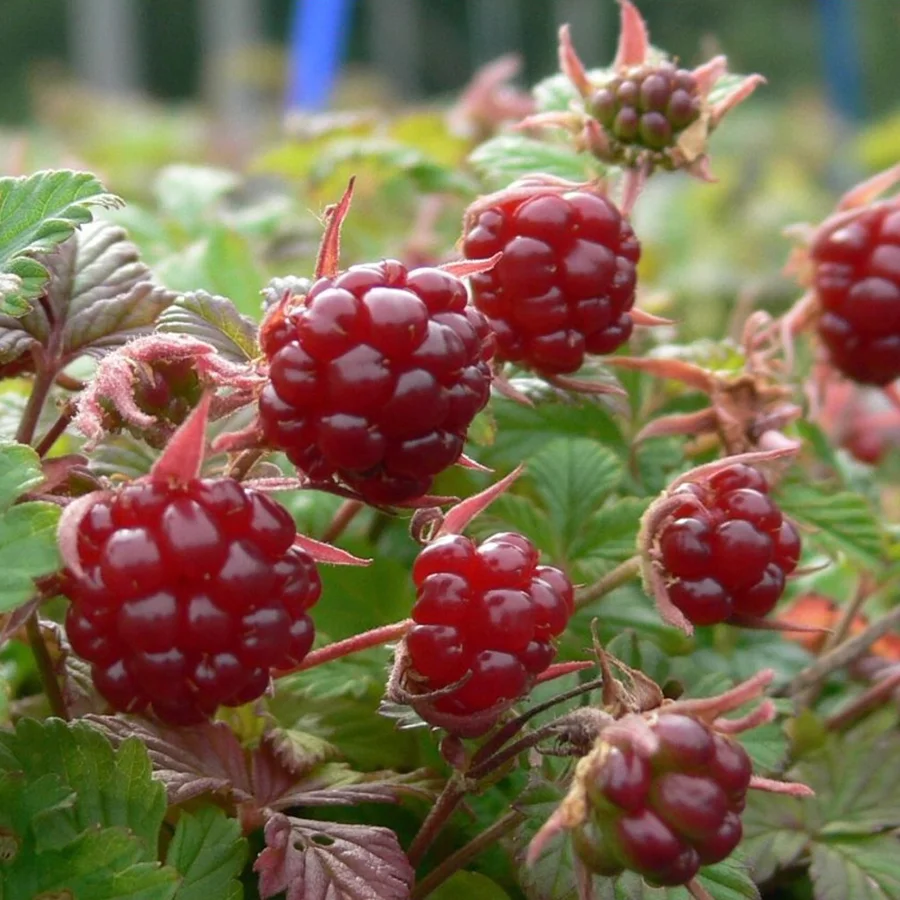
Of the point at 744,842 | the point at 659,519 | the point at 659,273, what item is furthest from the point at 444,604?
the point at 659,273

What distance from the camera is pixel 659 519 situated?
2.39 feet

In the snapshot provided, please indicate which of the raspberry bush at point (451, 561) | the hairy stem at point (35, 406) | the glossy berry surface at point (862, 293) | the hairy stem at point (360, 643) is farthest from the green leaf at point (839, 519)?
the hairy stem at point (35, 406)

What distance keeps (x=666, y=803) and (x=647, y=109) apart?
516mm

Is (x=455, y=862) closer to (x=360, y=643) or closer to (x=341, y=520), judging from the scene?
(x=360, y=643)

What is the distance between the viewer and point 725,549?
0.70 metres

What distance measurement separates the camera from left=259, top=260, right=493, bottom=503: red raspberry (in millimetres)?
565

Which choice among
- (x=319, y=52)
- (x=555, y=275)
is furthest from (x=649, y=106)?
(x=319, y=52)

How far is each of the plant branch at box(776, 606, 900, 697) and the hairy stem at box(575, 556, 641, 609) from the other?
0.27 m

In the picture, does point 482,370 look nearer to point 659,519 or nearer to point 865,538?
point 659,519

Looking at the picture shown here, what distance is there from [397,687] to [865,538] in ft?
1.80

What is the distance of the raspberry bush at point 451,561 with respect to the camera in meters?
0.57

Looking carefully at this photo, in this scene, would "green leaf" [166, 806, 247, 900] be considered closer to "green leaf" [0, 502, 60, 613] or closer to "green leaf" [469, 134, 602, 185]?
"green leaf" [0, 502, 60, 613]

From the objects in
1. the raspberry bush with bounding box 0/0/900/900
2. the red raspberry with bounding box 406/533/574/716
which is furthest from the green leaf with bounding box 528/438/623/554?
the red raspberry with bounding box 406/533/574/716

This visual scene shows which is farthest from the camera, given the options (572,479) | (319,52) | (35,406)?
(319,52)
